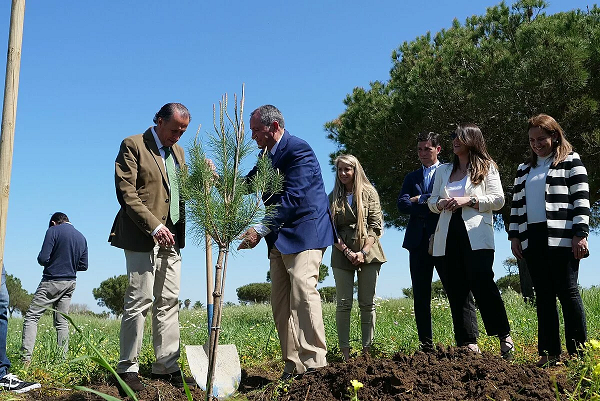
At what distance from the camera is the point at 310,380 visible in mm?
3684

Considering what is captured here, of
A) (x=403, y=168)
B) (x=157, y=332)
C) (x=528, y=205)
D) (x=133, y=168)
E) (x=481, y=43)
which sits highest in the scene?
(x=481, y=43)

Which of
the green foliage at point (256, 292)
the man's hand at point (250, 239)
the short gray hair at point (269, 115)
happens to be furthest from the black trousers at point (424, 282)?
the green foliage at point (256, 292)

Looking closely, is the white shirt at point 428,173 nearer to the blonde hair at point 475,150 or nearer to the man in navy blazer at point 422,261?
the man in navy blazer at point 422,261

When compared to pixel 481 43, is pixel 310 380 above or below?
below

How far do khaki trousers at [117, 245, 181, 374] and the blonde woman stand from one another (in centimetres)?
163

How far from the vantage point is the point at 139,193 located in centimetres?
431

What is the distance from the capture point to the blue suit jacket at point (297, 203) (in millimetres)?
4211

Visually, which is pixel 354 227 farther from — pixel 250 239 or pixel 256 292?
pixel 256 292

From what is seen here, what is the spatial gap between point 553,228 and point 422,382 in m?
1.76

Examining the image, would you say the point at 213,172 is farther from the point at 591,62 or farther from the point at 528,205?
the point at 591,62

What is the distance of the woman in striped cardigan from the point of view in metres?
4.27

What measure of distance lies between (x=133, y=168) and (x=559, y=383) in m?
3.12

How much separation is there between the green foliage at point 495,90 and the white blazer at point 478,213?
656 cm

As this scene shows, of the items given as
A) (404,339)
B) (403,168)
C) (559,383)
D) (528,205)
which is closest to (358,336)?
(404,339)
